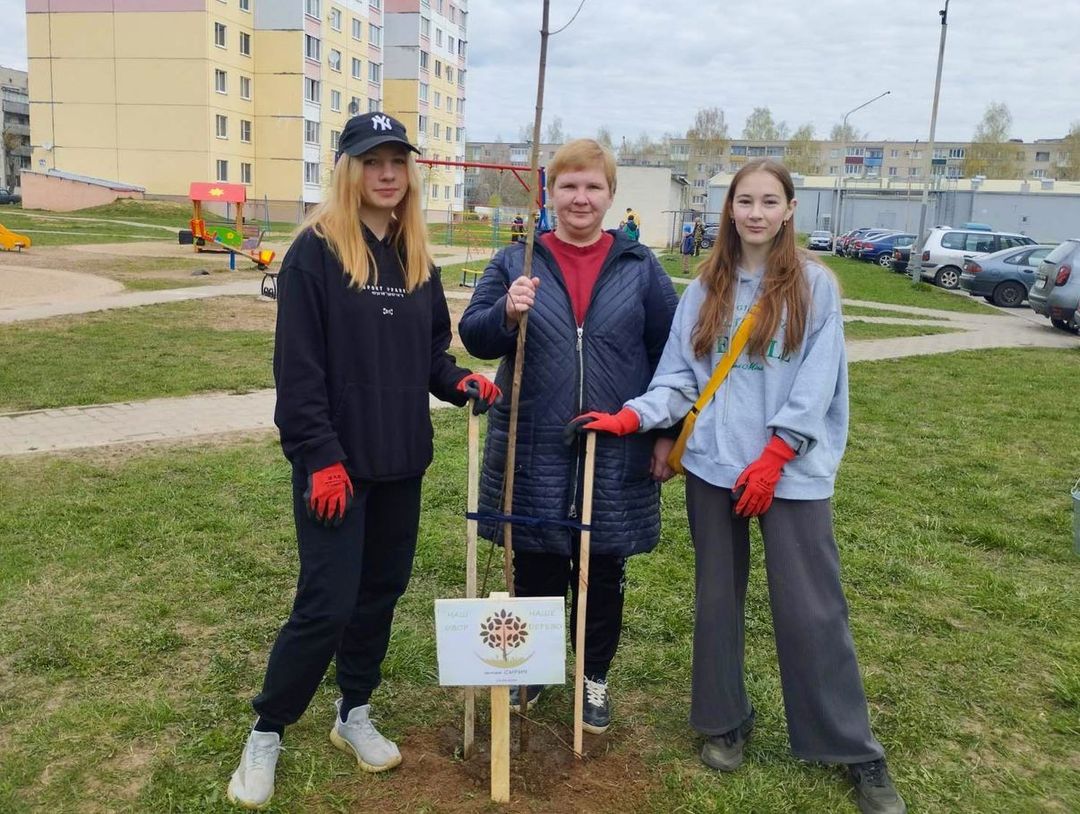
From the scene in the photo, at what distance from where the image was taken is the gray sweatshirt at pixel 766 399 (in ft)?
8.47

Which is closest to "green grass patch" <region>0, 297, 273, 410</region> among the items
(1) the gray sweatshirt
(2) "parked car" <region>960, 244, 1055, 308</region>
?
(1) the gray sweatshirt

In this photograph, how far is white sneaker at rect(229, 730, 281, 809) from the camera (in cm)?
262

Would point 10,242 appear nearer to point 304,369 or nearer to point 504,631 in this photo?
point 304,369

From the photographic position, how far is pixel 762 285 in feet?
8.87

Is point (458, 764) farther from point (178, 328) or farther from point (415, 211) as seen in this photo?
point (178, 328)

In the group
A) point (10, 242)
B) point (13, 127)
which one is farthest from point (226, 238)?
point (13, 127)

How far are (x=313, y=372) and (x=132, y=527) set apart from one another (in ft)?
9.34

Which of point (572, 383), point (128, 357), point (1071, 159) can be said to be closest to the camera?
point (572, 383)

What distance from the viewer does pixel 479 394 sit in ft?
9.00

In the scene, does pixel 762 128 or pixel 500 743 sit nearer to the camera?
pixel 500 743

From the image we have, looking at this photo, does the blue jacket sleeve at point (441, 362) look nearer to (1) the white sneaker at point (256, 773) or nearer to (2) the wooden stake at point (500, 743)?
(2) the wooden stake at point (500, 743)

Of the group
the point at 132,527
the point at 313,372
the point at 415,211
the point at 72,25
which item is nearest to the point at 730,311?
the point at 415,211

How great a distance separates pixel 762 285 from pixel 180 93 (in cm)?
4746

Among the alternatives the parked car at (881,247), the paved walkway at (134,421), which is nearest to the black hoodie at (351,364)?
the paved walkway at (134,421)
